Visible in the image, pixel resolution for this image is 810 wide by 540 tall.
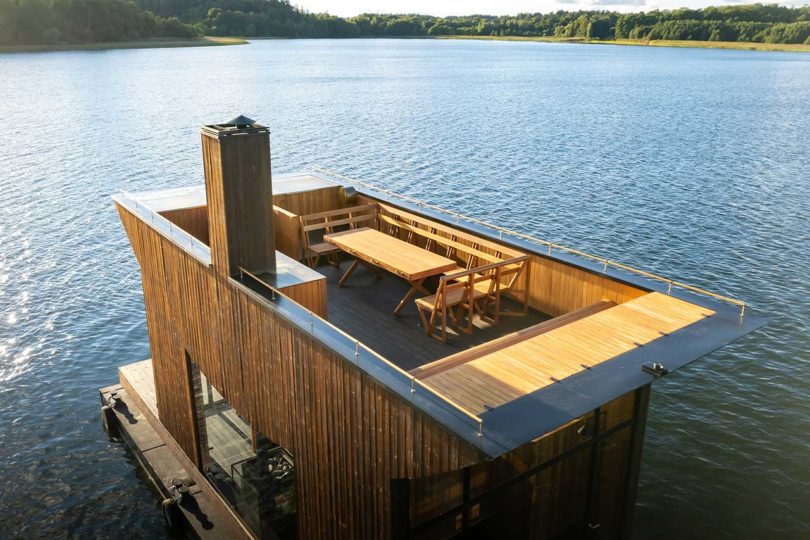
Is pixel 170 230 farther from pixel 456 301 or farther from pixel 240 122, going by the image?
pixel 456 301

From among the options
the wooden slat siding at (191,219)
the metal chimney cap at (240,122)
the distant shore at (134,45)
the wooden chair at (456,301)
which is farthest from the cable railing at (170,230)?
the distant shore at (134,45)

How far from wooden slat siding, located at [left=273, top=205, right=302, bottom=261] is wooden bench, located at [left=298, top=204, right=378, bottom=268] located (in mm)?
→ 131

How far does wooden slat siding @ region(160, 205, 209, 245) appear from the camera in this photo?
15.0 m

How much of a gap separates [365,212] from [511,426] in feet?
32.0

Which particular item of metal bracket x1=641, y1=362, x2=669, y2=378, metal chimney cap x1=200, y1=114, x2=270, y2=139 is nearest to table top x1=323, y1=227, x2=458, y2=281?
metal chimney cap x1=200, y1=114, x2=270, y2=139

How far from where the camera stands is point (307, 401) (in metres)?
9.91

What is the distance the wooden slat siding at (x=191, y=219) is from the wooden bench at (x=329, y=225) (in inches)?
82.1

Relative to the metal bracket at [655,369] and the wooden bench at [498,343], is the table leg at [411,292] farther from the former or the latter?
the metal bracket at [655,369]

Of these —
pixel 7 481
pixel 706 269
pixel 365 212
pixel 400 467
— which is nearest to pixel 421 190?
pixel 706 269

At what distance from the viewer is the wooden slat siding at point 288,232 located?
51.2ft

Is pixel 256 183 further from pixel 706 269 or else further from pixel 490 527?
pixel 706 269

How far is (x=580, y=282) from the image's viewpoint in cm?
1241

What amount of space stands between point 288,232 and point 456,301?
499 cm

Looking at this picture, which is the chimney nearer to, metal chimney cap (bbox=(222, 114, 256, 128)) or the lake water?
metal chimney cap (bbox=(222, 114, 256, 128))
